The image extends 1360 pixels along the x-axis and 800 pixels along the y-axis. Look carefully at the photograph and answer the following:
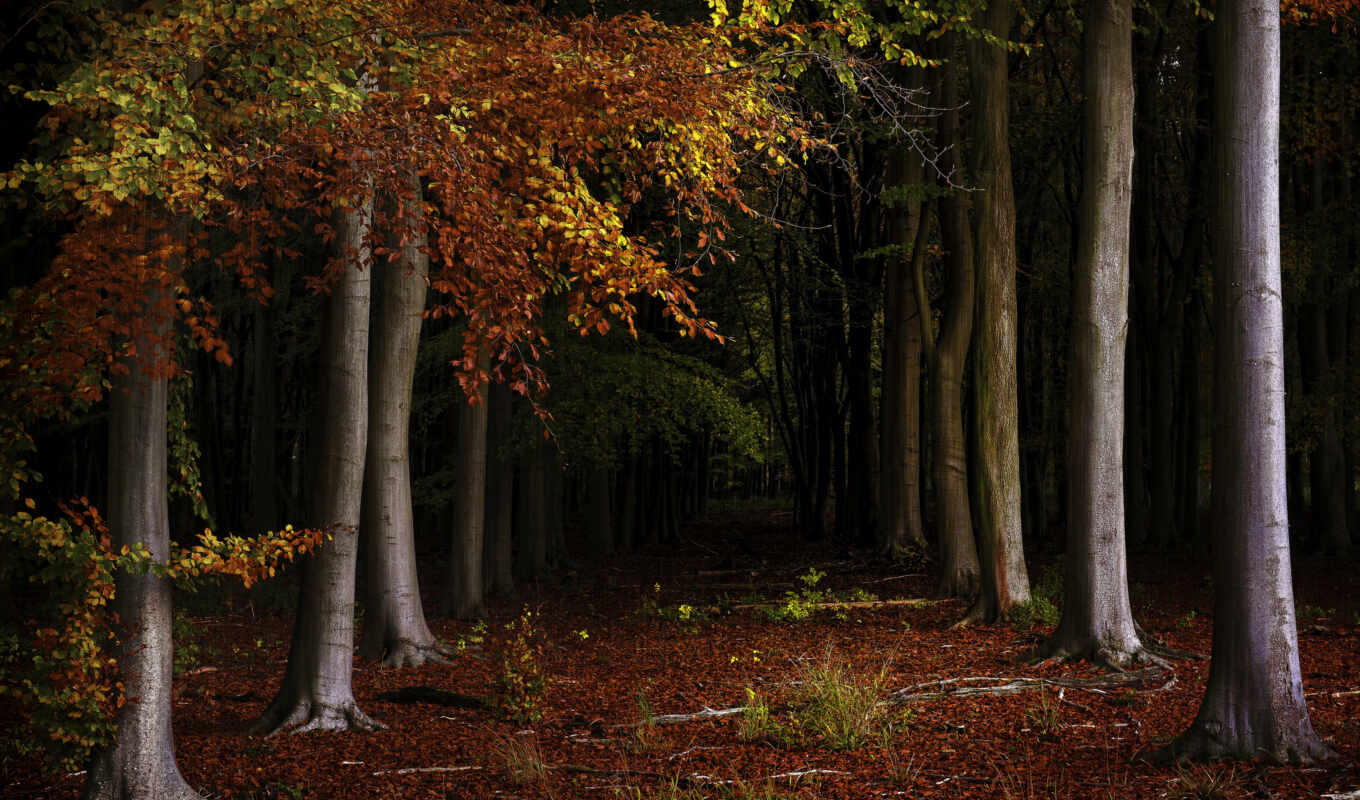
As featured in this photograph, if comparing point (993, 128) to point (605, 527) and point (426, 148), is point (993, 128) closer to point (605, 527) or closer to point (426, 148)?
point (426, 148)

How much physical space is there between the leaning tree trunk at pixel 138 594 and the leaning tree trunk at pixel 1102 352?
289 inches

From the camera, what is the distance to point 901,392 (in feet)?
62.9

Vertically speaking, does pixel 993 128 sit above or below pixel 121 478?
above

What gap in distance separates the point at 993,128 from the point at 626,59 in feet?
21.1

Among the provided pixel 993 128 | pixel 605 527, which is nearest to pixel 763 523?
pixel 605 527

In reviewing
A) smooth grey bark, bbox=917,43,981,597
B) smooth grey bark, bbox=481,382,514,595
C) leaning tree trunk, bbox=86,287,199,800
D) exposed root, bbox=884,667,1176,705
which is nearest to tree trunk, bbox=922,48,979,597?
smooth grey bark, bbox=917,43,981,597

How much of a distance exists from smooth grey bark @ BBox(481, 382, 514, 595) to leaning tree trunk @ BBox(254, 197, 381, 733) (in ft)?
28.9

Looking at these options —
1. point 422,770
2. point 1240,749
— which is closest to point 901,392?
point 1240,749

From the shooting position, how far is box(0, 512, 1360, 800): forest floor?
6438 millimetres

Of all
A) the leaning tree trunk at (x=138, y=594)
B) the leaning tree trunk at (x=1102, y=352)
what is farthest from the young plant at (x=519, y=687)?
the leaning tree trunk at (x=1102, y=352)

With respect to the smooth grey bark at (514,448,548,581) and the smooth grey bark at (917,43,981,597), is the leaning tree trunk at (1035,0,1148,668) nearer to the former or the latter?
the smooth grey bark at (917,43,981,597)

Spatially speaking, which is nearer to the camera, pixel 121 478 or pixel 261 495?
pixel 121 478

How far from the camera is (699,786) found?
21.0ft

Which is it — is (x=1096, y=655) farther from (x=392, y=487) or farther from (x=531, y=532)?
(x=531, y=532)
